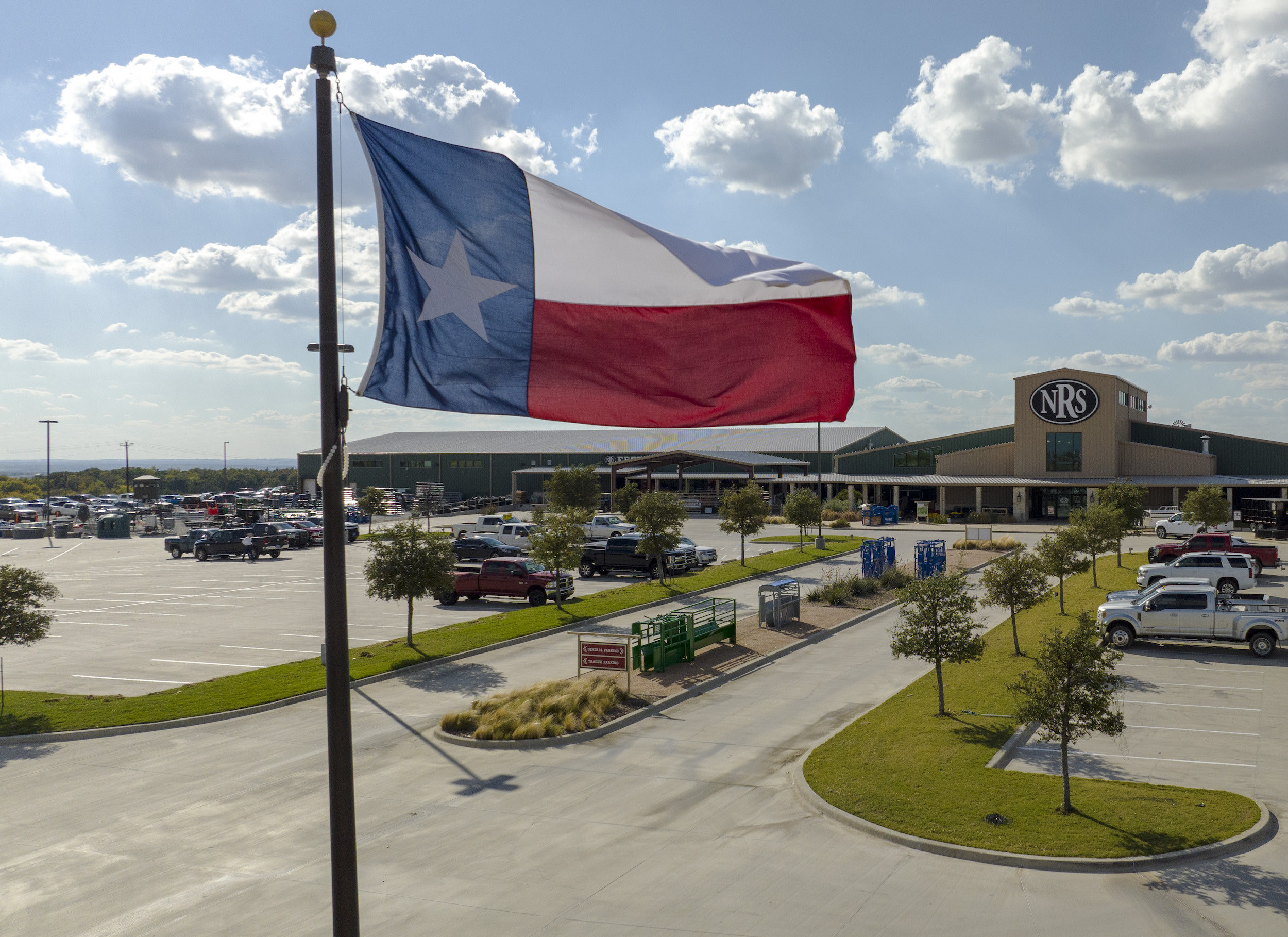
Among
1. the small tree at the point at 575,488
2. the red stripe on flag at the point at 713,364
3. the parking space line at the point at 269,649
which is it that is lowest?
the parking space line at the point at 269,649

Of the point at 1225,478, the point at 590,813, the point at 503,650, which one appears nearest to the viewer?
the point at 590,813

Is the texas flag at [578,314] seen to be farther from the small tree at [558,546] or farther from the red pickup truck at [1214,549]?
the red pickup truck at [1214,549]

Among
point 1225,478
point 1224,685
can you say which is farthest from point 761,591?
point 1225,478

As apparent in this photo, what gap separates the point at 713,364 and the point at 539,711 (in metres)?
11.9

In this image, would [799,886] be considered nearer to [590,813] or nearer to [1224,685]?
[590,813]

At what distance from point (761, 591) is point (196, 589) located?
1034 inches

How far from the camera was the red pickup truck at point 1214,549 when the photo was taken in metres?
39.3

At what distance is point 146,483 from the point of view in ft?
331

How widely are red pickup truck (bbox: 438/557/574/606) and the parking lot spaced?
1948cm

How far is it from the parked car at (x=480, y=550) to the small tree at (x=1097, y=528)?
2450 cm

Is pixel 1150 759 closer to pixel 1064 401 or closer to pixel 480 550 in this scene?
pixel 480 550

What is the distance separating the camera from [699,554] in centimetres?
4409

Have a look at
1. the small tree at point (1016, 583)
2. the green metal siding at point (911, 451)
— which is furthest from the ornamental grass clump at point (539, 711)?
the green metal siding at point (911, 451)

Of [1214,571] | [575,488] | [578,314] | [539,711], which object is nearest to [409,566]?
[539,711]
